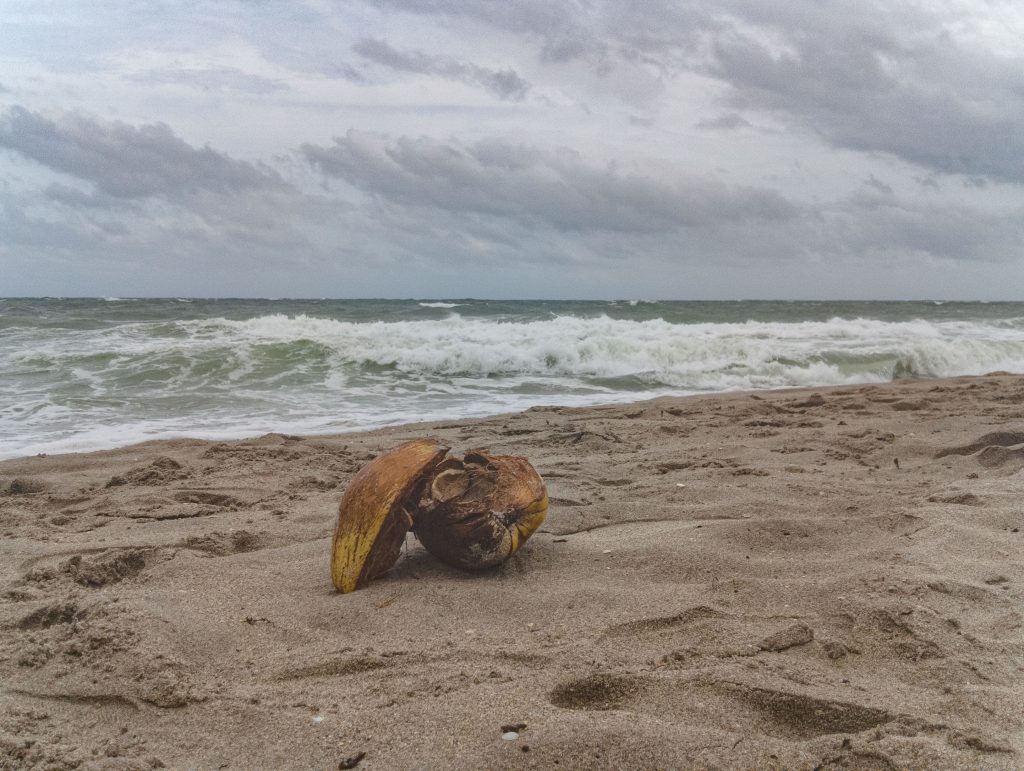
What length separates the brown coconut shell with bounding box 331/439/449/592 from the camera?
271 centimetres

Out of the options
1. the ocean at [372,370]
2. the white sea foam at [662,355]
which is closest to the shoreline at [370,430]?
the ocean at [372,370]

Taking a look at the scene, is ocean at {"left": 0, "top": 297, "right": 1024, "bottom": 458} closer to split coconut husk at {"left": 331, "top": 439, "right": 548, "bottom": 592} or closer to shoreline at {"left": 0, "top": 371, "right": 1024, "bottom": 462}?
shoreline at {"left": 0, "top": 371, "right": 1024, "bottom": 462}

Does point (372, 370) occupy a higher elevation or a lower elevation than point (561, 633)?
higher

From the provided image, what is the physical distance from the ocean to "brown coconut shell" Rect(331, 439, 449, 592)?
421 centimetres

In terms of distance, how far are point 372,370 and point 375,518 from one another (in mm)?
8837

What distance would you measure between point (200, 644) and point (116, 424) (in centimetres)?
552

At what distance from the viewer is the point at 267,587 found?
110 inches

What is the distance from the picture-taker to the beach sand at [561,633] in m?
1.74

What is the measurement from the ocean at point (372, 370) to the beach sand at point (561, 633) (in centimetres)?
324

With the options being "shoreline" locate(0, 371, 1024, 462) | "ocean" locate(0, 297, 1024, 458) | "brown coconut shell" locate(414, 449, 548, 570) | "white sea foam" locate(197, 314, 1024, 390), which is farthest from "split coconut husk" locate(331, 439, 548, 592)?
"white sea foam" locate(197, 314, 1024, 390)

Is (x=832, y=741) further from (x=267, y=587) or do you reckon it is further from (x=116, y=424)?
(x=116, y=424)

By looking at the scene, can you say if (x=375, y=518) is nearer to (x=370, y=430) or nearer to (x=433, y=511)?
(x=433, y=511)

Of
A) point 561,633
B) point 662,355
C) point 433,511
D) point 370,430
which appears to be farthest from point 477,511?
point 662,355

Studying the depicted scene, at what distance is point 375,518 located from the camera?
2713 millimetres
